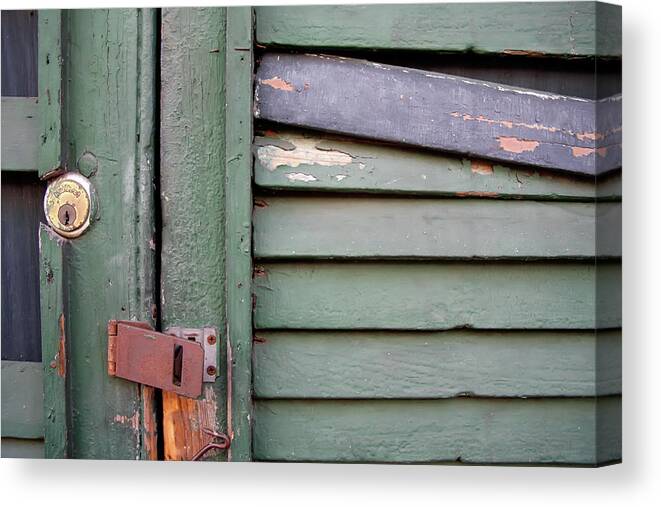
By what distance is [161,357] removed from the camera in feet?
5.56

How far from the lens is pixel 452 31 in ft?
5.57

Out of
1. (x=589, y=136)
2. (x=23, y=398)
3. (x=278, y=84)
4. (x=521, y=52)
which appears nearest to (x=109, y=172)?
(x=278, y=84)

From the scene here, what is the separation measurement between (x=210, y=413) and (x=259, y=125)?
0.57 m

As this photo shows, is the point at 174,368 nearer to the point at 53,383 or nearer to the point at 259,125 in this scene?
the point at 53,383

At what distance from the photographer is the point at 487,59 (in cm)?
172

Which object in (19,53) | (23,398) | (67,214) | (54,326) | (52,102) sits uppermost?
(19,53)

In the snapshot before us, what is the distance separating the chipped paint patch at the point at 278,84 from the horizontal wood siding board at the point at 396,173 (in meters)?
0.08

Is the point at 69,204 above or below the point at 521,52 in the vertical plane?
below

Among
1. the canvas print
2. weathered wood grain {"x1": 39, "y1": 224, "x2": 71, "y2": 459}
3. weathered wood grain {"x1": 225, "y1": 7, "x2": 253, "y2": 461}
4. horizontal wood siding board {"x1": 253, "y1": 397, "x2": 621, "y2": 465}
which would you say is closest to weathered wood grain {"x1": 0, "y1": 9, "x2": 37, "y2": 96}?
the canvas print

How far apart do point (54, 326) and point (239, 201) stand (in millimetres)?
438

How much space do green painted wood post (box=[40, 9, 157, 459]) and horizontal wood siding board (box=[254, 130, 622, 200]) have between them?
10.0 inches

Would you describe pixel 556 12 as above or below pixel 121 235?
above

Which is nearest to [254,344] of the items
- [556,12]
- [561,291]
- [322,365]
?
[322,365]

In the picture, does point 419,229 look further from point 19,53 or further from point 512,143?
point 19,53
